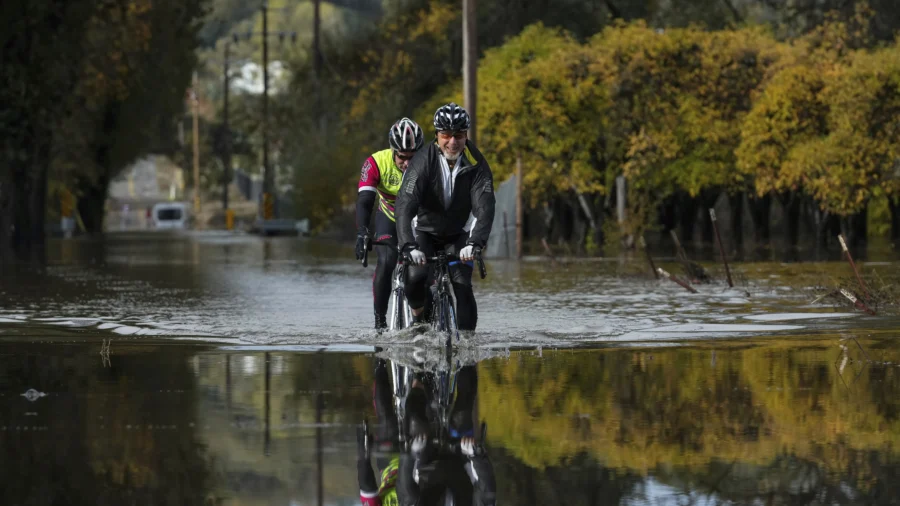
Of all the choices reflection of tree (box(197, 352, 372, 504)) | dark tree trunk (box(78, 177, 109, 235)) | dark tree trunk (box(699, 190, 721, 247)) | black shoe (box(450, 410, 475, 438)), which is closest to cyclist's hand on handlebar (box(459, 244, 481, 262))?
reflection of tree (box(197, 352, 372, 504))

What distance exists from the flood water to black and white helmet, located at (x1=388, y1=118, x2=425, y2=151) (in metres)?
1.47

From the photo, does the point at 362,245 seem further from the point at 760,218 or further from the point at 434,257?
the point at 760,218

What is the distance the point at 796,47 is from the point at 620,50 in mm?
4920

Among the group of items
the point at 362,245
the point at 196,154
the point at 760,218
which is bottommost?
the point at 760,218

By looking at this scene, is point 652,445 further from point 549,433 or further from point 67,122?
point 67,122

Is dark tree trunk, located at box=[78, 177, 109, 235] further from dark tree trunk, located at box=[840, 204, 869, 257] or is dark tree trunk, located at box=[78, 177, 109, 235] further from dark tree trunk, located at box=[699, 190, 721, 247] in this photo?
dark tree trunk, located at box=[840, 204, 869, 257]

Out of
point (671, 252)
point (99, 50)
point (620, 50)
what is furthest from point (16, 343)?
point (99, 50)

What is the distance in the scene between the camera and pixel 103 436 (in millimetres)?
9516

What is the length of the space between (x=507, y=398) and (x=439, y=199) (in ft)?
8.52

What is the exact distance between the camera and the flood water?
798 centimetres

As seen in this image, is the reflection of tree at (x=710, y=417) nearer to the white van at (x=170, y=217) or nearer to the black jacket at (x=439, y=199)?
the black jacket at (x=439, y=199)

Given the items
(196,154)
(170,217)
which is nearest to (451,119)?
(170,217)

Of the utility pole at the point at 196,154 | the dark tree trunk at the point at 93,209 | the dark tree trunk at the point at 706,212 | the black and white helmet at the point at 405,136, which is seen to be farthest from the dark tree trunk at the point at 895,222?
the utility pole at the point at 196,154

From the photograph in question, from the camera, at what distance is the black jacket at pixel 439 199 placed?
1309 centimetres
